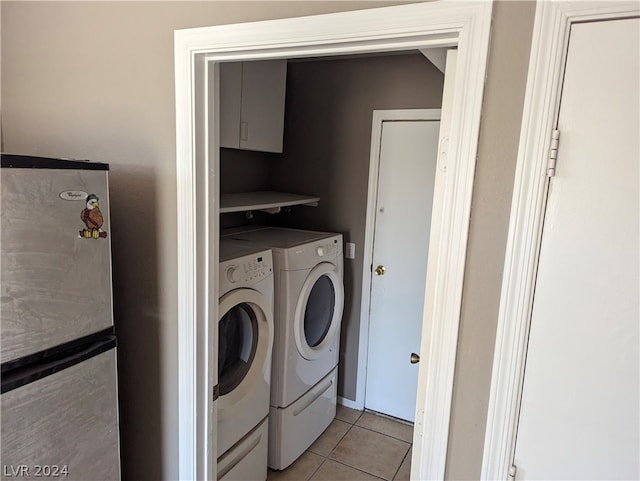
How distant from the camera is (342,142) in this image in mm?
2818

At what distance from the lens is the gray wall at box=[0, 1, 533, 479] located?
1.08m

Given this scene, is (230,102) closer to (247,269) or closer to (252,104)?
(252,104)

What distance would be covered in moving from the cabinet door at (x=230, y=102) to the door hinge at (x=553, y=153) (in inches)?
61.6

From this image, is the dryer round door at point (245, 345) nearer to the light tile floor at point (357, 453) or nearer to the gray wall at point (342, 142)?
the light tile floor at point (357, 453)

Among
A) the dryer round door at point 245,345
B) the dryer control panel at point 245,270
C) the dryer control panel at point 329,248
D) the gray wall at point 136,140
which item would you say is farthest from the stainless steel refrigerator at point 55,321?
the dryer control panel at point 329,248

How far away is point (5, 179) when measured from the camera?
1027 millimetres

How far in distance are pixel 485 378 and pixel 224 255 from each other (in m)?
1.21

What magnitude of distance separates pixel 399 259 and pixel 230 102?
4.57ft

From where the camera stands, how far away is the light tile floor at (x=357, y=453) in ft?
7.79

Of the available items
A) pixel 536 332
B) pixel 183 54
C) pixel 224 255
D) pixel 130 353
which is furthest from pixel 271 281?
pixel 536 332

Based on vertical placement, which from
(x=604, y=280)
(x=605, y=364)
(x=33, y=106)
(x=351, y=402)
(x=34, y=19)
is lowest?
(x=351, y=402)

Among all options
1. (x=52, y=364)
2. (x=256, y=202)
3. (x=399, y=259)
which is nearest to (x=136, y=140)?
(x=52, y=364)

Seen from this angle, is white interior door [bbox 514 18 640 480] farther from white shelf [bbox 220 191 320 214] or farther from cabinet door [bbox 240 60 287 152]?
cabinet door [bbox 240 60 287 152]

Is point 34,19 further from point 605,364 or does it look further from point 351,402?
point 351,402
